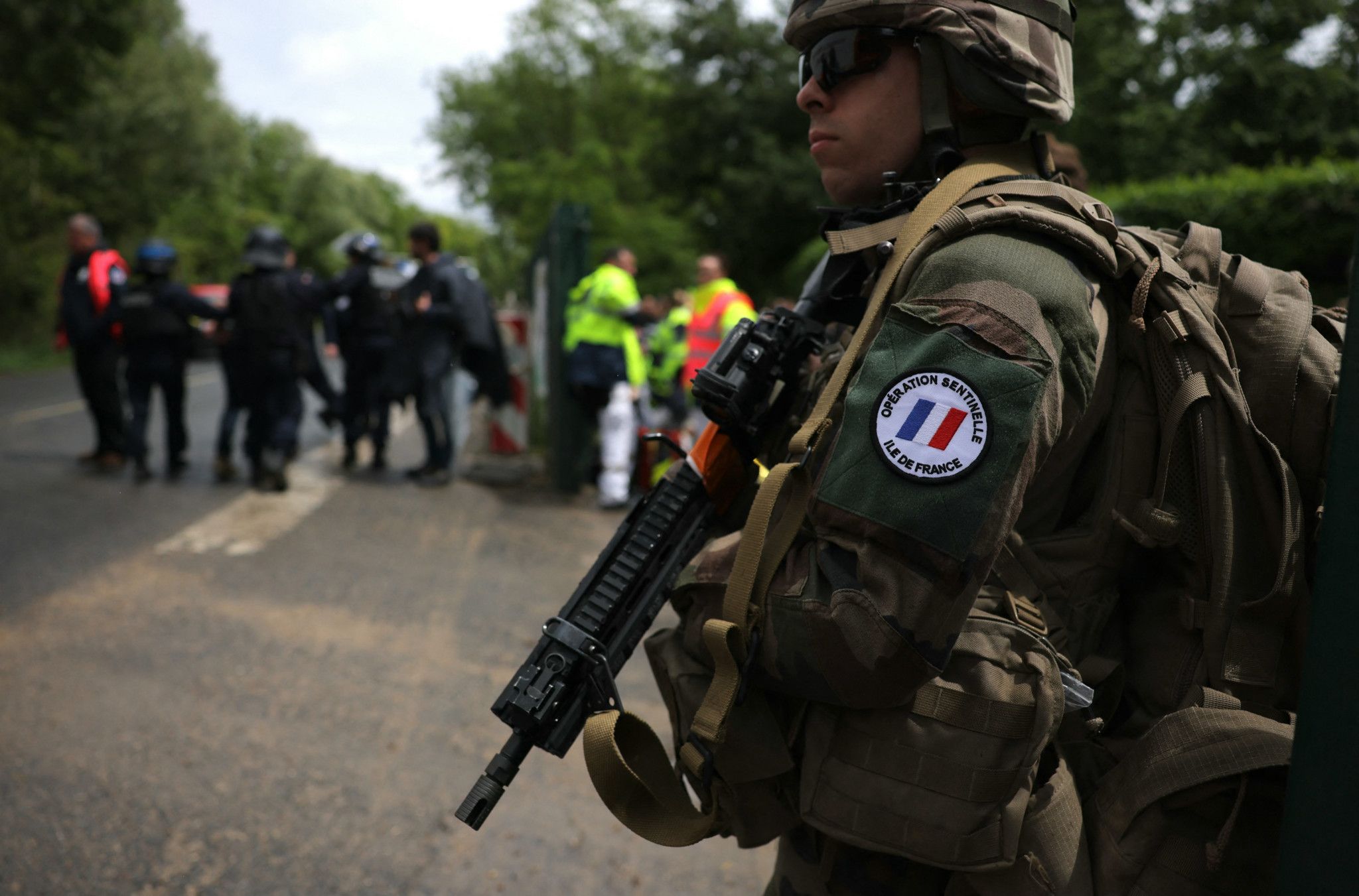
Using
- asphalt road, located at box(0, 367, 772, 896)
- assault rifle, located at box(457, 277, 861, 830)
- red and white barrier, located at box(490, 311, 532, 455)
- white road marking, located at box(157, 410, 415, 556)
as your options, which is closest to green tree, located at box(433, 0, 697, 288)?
red and white barrier, located at box(490, 311, 532, 455)

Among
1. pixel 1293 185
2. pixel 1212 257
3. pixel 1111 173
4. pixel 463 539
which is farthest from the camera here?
pixel 1111 173

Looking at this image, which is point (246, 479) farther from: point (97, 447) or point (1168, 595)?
point (1168, 595)

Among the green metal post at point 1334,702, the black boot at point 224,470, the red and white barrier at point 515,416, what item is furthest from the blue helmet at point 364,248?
the green metal post at point 1334,702

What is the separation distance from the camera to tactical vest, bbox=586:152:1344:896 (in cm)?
136

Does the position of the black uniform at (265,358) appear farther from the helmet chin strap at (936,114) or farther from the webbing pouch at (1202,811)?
the webbing pouch at (1202,811)

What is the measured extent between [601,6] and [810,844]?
35.9 m

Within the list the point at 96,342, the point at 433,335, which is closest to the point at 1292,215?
the point at 433,335

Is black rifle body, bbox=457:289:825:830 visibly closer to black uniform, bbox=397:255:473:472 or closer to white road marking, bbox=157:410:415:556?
white road marking, bbox=157:410:415:556

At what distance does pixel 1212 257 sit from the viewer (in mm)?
1527

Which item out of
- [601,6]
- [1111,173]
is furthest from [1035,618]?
[601,6]

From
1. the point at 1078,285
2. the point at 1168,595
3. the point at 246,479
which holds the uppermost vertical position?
the point at 1078,285

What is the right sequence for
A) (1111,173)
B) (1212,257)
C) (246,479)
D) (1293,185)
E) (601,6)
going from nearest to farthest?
(1212,257), (1293,185), (246,479), (1111,173), (601,6)

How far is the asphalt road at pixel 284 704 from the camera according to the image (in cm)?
311

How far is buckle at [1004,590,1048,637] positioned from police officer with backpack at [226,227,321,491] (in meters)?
7.48
